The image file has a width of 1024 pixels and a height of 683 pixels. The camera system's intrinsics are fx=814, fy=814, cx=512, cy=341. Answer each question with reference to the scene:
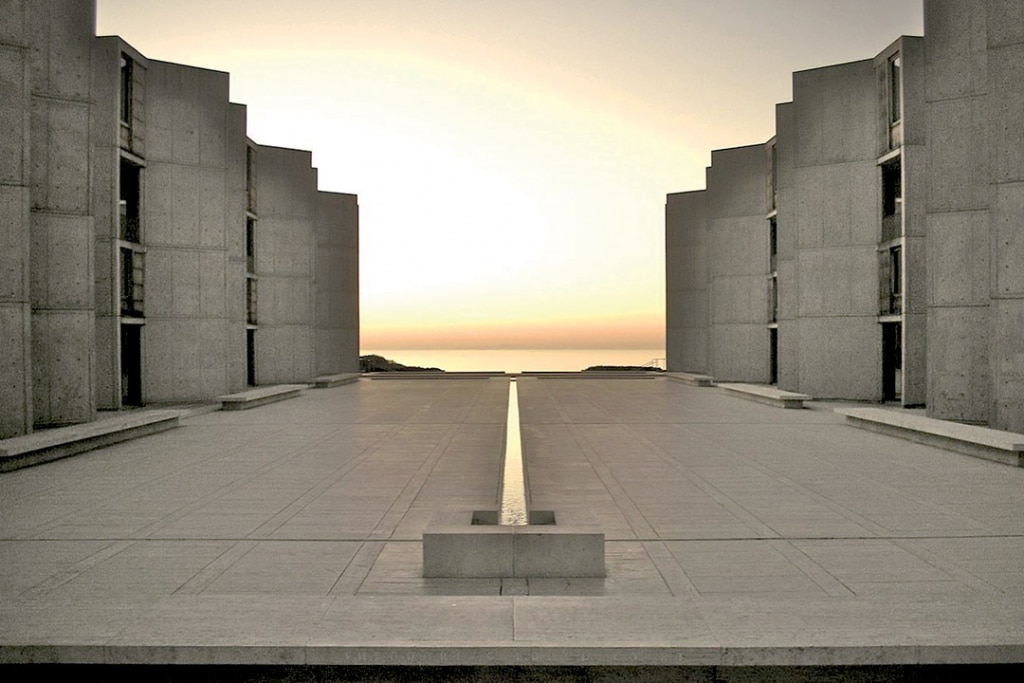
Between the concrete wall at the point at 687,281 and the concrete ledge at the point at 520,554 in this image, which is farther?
the concrete wall at the point at 687,281

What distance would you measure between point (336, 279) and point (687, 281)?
58.6ft

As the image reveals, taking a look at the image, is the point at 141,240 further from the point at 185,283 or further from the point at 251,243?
the point at 251,243

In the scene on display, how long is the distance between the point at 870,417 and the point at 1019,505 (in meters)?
7.73

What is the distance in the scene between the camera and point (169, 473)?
39.4ft

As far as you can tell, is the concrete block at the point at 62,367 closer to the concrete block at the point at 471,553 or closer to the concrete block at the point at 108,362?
the concrete block at the point at 108,362

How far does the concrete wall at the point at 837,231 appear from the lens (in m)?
25.0

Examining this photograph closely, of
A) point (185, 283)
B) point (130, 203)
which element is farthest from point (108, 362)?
point (130, 203)

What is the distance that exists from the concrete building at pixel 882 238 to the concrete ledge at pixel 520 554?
11.9 meters

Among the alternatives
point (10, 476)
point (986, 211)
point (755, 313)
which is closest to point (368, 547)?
point (10, 476)

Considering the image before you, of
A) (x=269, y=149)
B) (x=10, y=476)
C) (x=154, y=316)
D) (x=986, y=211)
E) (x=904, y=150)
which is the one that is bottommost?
(x=10, y=476)

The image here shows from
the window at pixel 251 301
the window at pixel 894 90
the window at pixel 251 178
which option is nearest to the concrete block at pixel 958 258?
the window at pixel 894 90

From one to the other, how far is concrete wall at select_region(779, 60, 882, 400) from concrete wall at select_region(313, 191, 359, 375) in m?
23.1

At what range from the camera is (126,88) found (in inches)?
950

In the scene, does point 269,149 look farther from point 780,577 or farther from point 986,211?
point 780,577
